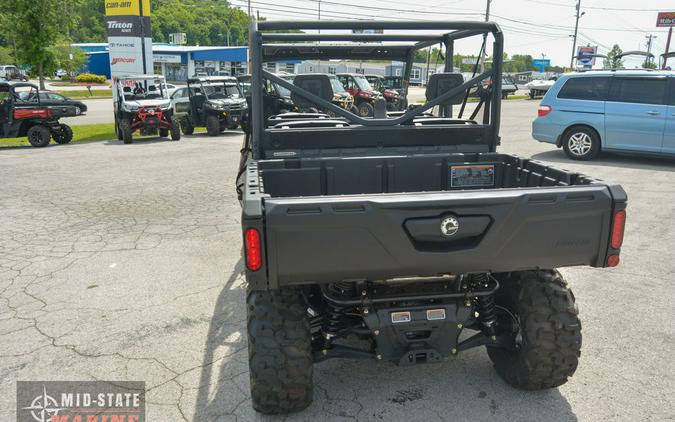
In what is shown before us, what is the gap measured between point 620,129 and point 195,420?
10.4m

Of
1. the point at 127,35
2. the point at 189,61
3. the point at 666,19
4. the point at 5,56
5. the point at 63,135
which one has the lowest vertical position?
the point at 63,135

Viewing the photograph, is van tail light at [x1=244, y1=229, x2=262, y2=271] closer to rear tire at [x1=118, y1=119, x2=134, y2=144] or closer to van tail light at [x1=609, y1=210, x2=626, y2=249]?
van tail light at [x1=609, y1=210, x2=626, y2=249]

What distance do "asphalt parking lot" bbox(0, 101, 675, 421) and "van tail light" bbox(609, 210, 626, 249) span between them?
1.01 metres

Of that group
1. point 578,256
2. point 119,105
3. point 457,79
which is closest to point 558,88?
point 457,79

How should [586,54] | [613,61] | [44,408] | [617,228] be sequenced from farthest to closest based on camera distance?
[586,54]
[613,61]
[44,408]
[617,228]

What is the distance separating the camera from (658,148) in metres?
10.5

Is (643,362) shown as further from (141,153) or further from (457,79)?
(141,153)

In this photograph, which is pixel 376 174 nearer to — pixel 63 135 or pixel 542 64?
pixel 63 135

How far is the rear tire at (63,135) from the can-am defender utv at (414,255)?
1388 centimetres

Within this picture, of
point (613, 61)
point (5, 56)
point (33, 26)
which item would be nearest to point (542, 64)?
point (613, 61)

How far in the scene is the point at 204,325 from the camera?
4.27m

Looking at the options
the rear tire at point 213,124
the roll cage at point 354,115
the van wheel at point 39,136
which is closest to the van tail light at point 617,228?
the roll cage at point 354,115

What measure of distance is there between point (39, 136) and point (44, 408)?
1408cm

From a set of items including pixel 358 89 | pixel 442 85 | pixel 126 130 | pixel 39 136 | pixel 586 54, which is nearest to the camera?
pixel 442 85
